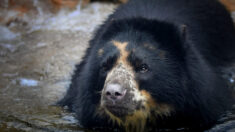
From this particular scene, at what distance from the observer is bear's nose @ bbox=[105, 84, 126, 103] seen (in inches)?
143

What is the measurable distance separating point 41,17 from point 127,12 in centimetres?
452

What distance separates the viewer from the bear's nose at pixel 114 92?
363 centimetres

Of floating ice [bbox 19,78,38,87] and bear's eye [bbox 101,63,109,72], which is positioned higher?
bear's eye [bbox 101,63,109,72]

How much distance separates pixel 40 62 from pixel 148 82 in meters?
3.43

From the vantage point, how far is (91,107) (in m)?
4.51

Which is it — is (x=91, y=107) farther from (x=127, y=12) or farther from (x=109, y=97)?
(x=127, y=12)

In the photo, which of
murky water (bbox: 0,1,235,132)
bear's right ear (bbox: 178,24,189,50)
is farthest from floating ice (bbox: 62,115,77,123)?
bear's right ear (bbox: 178,24,189,50)

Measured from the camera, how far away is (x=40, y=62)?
7.04 m

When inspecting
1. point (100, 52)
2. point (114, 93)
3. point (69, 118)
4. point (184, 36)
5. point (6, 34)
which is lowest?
point (69, 118)

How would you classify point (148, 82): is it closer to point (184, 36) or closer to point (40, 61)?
point (184, 36)

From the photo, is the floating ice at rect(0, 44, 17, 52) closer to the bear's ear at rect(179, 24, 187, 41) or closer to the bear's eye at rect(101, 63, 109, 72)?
the bear's eye at rect(101, 63, 109, 72)

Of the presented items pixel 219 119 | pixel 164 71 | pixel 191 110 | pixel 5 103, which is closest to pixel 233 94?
pixel 219 119

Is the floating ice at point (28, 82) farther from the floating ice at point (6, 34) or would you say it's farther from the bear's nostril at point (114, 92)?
the bear's nostril at point (114, 92)

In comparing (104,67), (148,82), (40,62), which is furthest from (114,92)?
(40,62)
